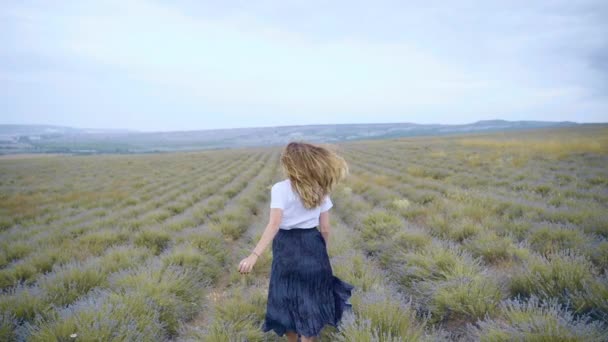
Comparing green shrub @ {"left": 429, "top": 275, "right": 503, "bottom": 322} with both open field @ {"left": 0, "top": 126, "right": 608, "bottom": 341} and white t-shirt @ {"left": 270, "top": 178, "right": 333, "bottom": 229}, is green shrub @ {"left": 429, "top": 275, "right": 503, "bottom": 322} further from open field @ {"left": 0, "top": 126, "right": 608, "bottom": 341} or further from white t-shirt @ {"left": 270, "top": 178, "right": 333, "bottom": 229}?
white t-shirt @ {"left": 270, "top": 178, "right": 333, "bottom": 229}

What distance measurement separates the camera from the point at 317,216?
2.80 m

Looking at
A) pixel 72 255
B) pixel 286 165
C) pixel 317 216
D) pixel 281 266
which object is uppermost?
pixel 286 165

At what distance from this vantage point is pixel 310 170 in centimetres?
261

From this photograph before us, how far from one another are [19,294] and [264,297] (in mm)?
2647

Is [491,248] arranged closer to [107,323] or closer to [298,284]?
[298,284]

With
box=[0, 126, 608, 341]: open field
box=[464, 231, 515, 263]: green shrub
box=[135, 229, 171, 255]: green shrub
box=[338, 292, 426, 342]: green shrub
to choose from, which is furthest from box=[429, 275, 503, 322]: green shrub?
box=[135, 229, 171, 255]: green shrub

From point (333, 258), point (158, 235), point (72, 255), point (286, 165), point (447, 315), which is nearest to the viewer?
point (286, 165)

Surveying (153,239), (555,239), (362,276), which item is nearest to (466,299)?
(362,276)

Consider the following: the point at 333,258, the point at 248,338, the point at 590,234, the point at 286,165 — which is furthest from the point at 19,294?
the point at 590,234

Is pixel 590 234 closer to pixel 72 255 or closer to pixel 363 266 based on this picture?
pixel 363 266

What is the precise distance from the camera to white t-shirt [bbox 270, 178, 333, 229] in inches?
102

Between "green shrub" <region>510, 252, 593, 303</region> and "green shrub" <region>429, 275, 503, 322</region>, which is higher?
"green shrub" <region>510, 252, 593, 303</region>

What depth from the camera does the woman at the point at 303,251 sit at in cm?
262

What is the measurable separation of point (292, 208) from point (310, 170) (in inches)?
14.6
